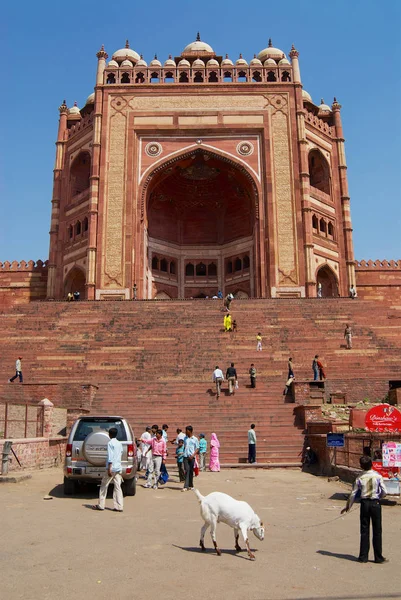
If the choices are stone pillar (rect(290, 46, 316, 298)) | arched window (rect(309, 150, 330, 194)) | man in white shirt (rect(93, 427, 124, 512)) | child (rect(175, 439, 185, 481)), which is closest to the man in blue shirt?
child (rect(175, 439, 185, 481))

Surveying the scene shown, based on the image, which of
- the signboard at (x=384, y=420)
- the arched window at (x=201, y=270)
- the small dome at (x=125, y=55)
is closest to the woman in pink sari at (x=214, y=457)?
the signboard at (x=384, y=420)

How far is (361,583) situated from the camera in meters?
5.38

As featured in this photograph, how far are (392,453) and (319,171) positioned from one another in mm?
35301

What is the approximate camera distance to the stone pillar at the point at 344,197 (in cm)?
3922

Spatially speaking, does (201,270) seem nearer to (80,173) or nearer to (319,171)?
(319,171)

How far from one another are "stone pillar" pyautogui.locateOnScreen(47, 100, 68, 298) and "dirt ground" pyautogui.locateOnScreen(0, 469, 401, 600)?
2958 cm

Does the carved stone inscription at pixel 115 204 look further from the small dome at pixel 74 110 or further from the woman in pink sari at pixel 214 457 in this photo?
the woman in pink sari at pixel 214 457

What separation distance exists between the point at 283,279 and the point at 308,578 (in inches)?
1194

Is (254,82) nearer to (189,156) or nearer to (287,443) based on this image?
(189,156)

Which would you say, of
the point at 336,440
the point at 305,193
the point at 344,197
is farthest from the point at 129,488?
the point at 344,197

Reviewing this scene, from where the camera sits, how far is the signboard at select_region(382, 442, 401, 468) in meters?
10.0

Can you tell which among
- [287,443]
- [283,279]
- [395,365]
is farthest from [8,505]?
[283,279]

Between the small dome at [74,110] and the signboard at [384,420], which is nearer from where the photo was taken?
the signboard at [384,420]

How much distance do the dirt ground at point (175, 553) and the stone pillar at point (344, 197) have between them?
3031cm
